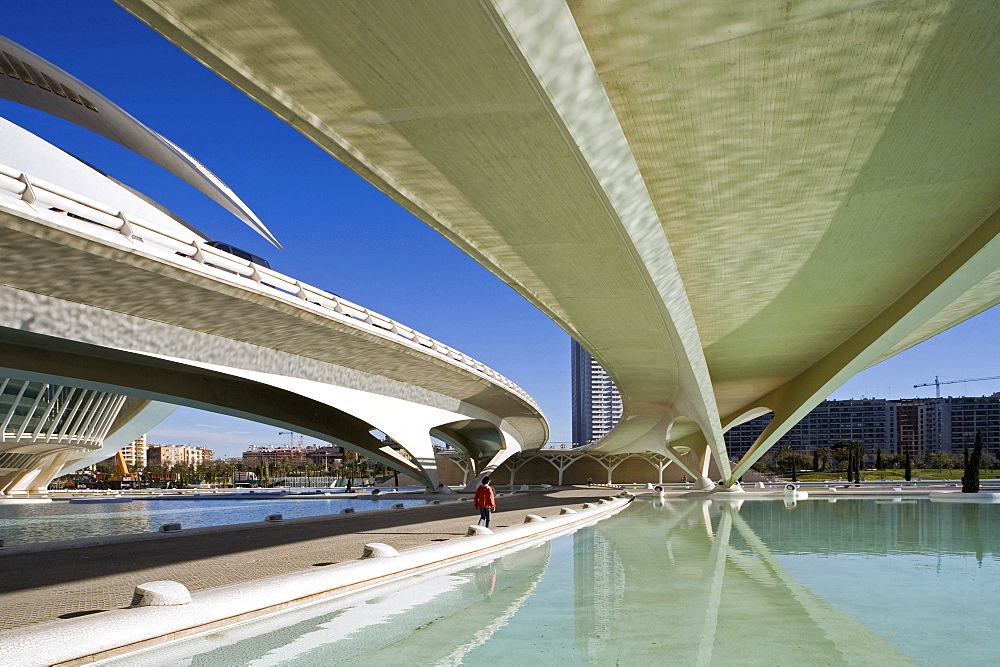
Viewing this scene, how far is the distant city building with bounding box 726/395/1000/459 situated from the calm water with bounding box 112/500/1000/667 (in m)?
134

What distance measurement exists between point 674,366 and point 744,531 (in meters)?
8.11

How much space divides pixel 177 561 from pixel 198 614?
15.5ft

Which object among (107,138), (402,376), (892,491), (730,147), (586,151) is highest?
(107,138)

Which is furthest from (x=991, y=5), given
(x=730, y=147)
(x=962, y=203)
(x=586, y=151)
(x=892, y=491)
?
(x=892, y=491)

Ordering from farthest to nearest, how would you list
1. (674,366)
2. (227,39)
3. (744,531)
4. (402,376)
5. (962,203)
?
(402,376)
(674,366)
(744,531)
(962,203)
(227,39)

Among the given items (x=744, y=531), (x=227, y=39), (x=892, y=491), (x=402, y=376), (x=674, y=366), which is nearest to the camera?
(x=227, y=39)

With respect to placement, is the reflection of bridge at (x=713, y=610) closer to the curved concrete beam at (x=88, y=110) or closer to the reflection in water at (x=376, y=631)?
the reflection in water at (x=376, y=631)

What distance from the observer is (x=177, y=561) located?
10.4m

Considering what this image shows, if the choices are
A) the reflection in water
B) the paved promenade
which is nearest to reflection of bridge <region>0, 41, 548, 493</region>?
the paved promenade

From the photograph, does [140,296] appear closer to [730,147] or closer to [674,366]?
[730,147]

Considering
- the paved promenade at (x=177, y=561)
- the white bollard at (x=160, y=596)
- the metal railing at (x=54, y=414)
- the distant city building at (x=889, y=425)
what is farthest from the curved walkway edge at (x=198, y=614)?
the distant city building at (x=889, y=425)

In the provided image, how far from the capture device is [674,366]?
2311cm

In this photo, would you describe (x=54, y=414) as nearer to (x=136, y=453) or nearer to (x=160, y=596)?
(x=160, y=596)

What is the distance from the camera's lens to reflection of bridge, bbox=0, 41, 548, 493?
1256 cm
